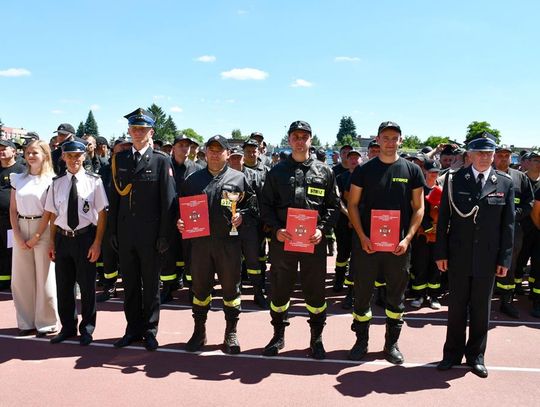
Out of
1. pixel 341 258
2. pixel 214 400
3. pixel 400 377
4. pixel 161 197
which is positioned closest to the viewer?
pixel 214 400

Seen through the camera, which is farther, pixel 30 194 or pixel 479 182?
pixel 30 194

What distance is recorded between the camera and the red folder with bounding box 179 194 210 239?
16.2 feet

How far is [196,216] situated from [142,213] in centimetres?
66

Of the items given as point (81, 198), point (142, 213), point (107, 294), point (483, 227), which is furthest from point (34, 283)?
point (483, 227)

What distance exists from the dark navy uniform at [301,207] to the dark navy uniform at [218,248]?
40 cm

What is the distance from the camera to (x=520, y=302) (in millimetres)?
7633

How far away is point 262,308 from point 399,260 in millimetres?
2832

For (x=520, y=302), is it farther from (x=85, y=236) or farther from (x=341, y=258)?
(x=85, y=236)

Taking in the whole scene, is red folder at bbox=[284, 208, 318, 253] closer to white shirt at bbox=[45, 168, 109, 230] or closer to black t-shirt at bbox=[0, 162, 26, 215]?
white shirt at bbox=[45, 168, 109, 230]

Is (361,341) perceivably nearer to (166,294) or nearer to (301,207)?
(301,207)

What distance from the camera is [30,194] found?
5.57 m

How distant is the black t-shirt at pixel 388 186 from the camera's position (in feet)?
15.6

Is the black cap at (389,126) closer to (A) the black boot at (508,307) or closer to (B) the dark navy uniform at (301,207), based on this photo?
(B) the dark navy uniform at (301,207)

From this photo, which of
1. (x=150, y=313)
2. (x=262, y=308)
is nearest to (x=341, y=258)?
(x=262, y=308)
